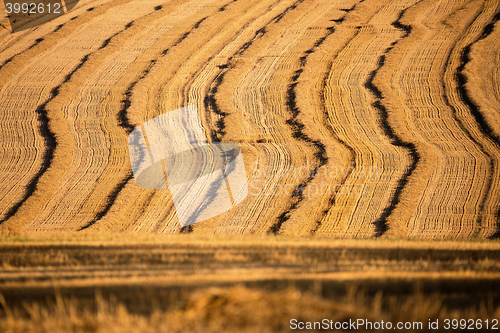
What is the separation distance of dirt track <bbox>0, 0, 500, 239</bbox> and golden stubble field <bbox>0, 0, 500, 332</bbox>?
9 centimetres

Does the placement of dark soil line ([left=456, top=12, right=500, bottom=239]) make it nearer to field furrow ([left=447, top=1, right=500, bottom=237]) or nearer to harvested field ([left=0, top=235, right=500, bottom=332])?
field furrow ([left=447, top=1, right=500, bottom=237])

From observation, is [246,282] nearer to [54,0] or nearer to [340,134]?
[340,134]

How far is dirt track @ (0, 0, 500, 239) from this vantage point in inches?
450

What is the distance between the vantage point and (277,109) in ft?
57.4

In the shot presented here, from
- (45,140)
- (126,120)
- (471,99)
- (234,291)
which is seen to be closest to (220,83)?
(126,120)

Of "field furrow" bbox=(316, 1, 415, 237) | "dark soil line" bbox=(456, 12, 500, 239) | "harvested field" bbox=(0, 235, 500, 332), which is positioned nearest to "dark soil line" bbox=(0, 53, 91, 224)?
"harvested field" bbox=(0, 235, 500, 332)

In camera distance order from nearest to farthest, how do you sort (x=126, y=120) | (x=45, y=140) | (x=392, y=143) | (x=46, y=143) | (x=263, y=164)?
(x=263, y=164) → (x=392, y=143) → (x=46, y=143) → (x=45, y=140) → (x=126, y=120)

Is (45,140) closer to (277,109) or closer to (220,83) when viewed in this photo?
(220,83)

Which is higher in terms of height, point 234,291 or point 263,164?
point 234,291

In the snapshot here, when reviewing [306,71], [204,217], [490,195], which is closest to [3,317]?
[204,217]

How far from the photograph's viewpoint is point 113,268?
531cm

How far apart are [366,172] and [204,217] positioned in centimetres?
608

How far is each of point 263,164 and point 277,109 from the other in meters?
4.77

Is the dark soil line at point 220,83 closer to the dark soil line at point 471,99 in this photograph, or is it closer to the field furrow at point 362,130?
the field furrow at point 362,130
